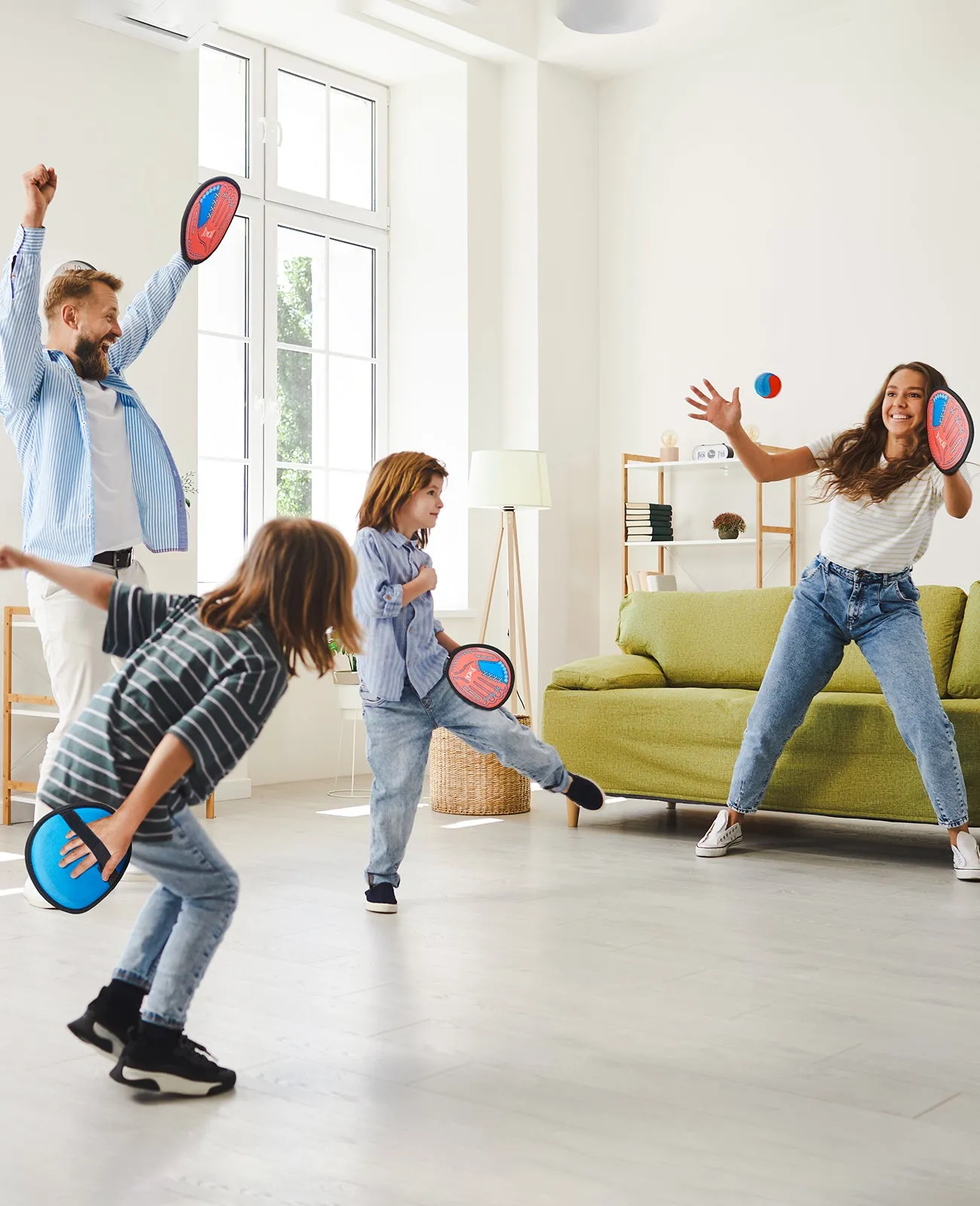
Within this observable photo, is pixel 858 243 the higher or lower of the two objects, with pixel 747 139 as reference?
lower

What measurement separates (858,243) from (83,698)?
12.6 feet

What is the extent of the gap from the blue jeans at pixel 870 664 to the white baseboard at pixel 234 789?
80.7 inches

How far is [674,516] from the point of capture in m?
6.27

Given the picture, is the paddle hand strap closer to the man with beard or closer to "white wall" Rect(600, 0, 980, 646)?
the man with beard

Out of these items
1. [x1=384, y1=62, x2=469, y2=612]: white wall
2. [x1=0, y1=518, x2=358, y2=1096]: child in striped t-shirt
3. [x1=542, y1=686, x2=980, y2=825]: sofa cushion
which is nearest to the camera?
[x1=0, y1=518, x2=358, y2=1096]: child in striped t-shirt

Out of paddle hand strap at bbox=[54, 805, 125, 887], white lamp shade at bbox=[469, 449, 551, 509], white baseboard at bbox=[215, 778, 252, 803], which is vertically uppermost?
white lamp shade at bbox=[469, 449, 551, 509]

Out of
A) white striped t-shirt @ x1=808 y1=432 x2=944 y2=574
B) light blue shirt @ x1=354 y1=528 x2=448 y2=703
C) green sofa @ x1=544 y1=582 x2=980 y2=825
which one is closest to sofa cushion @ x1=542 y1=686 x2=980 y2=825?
green sofa @ x1=544 y1=582 x2=980 y2=825

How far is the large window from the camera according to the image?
227 inches

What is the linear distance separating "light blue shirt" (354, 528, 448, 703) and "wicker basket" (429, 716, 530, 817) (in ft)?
5.28

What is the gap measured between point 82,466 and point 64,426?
106 mm

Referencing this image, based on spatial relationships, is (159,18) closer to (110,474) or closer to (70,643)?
(110,474)

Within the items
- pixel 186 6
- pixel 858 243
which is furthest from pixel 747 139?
pixel 186 6

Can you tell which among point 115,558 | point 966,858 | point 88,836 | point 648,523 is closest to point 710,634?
point 966,858

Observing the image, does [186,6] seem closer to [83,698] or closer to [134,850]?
[83,698]
